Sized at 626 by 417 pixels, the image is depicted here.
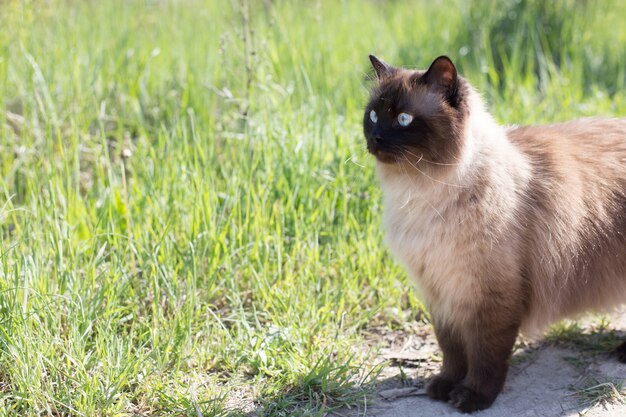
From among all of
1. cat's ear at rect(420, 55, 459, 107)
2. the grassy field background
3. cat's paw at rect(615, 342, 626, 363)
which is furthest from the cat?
the grassy field background

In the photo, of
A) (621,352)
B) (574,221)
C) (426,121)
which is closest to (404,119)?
(426,121)

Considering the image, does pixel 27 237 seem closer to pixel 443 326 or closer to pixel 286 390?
pixel 286 390

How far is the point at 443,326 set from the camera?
2.77m

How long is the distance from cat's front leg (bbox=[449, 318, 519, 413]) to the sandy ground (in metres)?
0.05

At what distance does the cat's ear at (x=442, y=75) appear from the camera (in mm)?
2516

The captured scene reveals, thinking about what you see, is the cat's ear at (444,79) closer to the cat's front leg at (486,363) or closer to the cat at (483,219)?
the cat at (483,219)

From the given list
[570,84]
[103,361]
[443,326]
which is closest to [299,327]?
[443,326]

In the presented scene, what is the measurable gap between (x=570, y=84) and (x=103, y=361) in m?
3.57

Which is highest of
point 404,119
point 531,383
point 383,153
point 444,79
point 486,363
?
point 444,79

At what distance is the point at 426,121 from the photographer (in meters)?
2.55

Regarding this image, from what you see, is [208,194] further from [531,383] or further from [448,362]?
[531,383]

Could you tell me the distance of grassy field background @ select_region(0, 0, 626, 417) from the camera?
2650 millimetres

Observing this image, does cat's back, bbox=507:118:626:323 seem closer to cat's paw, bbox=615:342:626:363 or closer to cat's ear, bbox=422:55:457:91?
cat's paw, bbox=615:342:626:363

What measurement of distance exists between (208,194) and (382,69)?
1.00 metres
